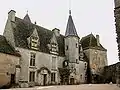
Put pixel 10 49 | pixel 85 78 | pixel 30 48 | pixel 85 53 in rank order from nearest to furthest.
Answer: pixel 10 49
pixel 30 48
pixel 85 78
pixel 85 53

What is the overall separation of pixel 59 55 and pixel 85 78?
6651 millimetres

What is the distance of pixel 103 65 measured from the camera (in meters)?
34.0

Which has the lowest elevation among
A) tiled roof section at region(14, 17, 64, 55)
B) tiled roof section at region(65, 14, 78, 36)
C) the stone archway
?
the stone archway

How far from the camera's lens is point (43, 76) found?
24.4 m

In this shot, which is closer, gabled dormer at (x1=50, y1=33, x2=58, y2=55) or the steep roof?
gabled dormer at (x1=50, y1=33, x2=58, y2=55)

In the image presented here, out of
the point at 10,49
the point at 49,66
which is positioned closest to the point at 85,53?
the point at 49,66

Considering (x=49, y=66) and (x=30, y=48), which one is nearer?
(x=30, y=48)

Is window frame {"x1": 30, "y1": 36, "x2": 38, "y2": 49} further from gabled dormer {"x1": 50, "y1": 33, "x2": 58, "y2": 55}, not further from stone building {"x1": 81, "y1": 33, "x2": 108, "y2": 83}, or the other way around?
stone building {"x1": 81, "y1": 33, "x2": 108, "y2": 83}

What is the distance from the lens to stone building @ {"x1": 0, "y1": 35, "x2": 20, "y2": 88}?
64.1ft

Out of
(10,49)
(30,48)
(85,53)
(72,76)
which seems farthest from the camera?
(85,53)

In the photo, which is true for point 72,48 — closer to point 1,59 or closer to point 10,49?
point 10,49

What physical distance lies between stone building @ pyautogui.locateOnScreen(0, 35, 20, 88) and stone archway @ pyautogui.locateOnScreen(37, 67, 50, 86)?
356 centimetres

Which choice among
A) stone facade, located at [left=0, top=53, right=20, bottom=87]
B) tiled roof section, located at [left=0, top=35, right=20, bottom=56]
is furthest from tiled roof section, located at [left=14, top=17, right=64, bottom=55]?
stone facade, located at [left=0, top=53, right=20, bottom=87]

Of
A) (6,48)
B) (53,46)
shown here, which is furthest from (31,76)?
(53,46)
